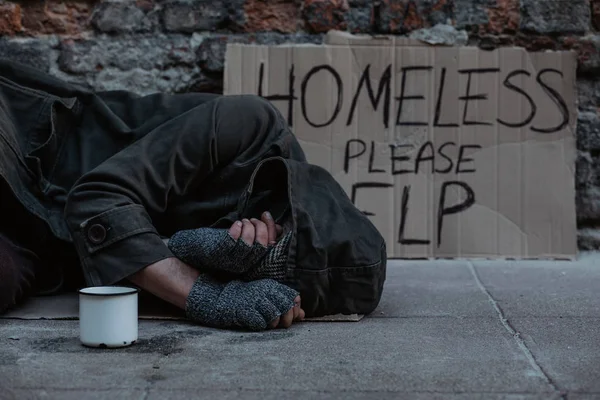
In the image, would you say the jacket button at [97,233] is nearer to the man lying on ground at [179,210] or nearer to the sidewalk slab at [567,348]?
the man lying on ground at [179,210]

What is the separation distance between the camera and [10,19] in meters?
3.77

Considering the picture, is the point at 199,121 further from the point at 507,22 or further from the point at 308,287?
the point at 507,22

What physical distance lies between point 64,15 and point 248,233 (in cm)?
201

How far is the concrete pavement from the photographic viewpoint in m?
1.66

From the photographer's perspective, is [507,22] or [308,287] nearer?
[308,287]

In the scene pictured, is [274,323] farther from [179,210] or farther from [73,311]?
[73,311]

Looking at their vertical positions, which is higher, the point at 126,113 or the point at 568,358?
the point at 126,113

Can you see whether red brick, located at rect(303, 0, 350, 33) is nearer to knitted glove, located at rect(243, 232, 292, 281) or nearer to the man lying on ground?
the man lying on ground

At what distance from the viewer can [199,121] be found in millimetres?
2533

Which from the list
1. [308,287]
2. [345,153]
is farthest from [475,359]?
[345,153]

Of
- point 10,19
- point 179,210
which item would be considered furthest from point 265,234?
point 10,19

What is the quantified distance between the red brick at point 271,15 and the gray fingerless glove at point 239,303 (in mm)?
1726

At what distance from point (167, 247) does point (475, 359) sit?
0.94 m

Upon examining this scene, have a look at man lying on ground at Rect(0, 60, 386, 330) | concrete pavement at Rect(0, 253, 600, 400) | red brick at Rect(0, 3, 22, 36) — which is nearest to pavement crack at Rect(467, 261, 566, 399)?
concrete pavement at Rect(0, 253, 600, 400)
